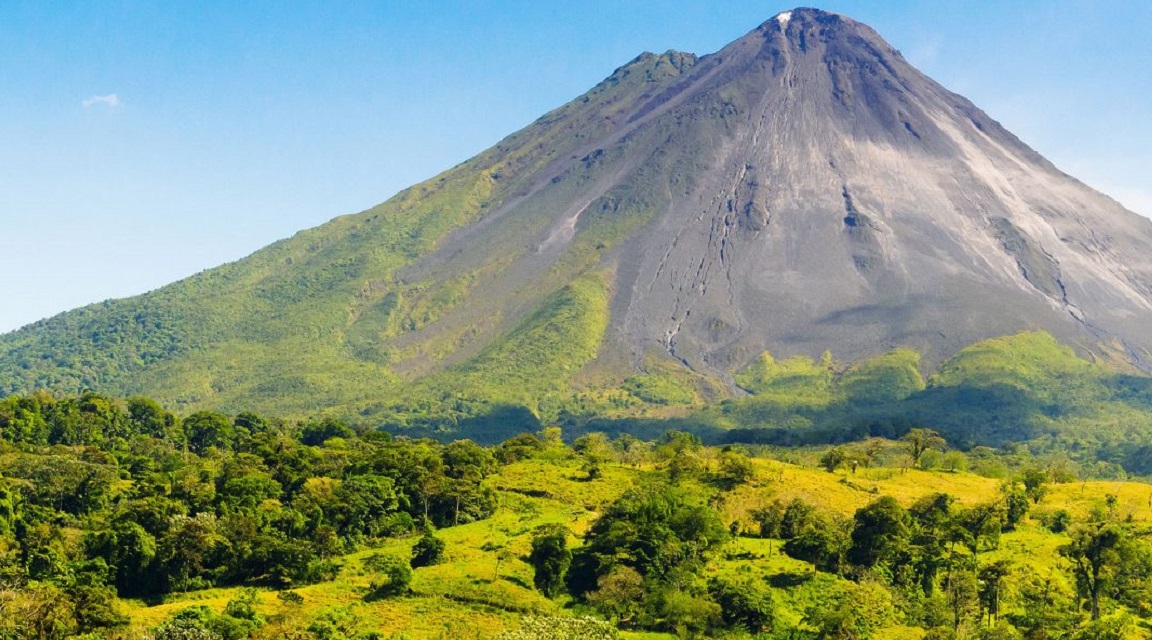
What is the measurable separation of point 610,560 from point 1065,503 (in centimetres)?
3548

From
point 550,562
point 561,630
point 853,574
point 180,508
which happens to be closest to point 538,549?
point 550,562

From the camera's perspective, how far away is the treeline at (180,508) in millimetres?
54688

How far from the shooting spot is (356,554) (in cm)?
6334

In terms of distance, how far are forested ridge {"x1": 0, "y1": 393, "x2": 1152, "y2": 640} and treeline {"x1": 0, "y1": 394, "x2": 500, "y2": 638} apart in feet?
0.48

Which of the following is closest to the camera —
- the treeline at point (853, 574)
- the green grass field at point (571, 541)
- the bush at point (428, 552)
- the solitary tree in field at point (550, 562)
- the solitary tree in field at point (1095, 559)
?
the green grass field at point (571, 541)

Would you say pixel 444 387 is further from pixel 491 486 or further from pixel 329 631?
pixel 329 631

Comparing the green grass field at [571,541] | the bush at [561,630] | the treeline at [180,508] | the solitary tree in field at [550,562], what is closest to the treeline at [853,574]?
the solitary tree in field at [550,562]

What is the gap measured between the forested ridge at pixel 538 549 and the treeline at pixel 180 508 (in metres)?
0.15

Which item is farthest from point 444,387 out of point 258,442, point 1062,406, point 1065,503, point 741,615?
point 741,615

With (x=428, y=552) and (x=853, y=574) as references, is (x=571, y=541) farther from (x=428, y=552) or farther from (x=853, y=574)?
(x=853, y=574)

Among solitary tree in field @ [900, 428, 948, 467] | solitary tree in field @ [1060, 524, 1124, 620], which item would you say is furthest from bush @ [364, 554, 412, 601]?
solitary tree in field @ [900, 428, 948, 467]

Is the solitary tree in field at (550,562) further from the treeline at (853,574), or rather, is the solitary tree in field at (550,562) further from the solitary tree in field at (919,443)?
the solitary tree in field at (919,443)

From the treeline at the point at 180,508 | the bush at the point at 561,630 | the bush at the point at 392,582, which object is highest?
the treeline at the point at 180,508

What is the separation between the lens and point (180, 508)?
6253 centimetres
